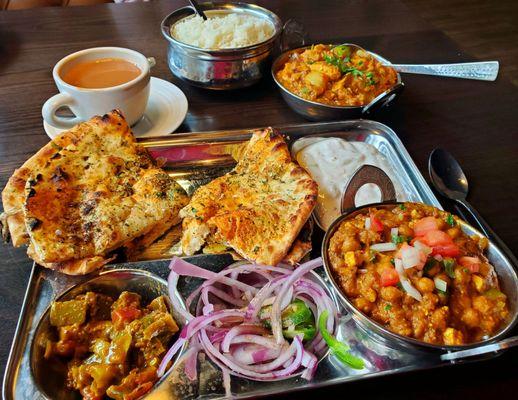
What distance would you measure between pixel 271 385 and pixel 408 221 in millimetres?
1001

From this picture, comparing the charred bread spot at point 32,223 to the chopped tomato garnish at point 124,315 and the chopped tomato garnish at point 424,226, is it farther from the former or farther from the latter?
Answer: the chopped tomato garnish at point 424,226

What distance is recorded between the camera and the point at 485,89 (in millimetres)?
3555

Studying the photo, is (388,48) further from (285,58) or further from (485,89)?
(285,58)

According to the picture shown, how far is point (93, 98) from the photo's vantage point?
253 centimetres

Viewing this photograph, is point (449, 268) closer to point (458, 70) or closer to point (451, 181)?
point (451, 181)

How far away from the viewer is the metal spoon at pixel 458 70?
360 centimetres

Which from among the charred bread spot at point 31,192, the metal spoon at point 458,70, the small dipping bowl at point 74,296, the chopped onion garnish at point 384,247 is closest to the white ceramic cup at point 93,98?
the charred bread spot at point 31,192

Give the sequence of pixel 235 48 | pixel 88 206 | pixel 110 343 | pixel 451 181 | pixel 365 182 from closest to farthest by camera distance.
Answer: pixel 110 343 < pixel 88 206 < pixel 365 182 < pixel 451 181 < pixel 235 48

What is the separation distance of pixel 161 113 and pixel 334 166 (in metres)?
1.23

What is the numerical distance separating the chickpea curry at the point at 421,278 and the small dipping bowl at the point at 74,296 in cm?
80

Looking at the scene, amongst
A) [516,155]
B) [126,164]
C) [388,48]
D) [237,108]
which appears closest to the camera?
[126,164]

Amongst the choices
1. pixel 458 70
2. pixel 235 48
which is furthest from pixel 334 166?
pixel 458 70

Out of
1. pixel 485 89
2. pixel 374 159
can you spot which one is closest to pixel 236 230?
pixel 374 159

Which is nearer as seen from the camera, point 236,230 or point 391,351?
point 391,351
